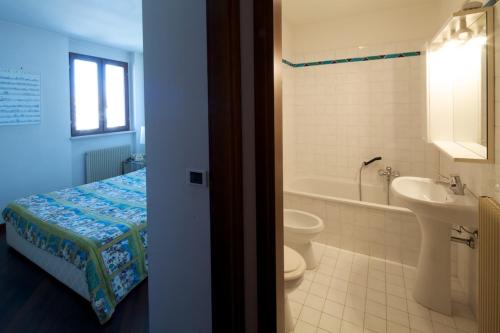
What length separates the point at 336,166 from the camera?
3.54 m

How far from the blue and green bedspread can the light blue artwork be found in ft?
4.02

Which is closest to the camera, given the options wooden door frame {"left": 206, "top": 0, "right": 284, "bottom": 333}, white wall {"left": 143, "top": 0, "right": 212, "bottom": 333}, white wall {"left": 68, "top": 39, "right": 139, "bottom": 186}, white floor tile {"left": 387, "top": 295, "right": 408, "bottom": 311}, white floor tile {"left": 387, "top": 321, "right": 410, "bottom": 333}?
wooden door frame {"left": 206, "top": 0, "right": 284, "bottom": 333}

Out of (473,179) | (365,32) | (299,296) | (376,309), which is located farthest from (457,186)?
(365,32)

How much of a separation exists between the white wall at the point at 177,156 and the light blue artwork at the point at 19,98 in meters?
3.12

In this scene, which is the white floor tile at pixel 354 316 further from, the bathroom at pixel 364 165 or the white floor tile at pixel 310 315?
the white floor tile at pixel 310 315

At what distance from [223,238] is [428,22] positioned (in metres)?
3.06

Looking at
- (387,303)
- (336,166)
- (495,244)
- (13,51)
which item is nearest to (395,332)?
(387,303)

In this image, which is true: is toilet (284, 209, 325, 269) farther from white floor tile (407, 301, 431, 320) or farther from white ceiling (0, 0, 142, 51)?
white ceiling (0, 0, 142, 51)

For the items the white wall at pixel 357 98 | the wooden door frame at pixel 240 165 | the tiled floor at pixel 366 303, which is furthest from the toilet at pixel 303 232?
the wooden door frame at pixel 240 165

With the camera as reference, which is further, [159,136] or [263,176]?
[159,136]

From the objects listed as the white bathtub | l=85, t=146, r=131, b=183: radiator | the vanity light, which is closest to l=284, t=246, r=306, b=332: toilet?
the white bathtub

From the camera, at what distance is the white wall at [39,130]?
342 cm

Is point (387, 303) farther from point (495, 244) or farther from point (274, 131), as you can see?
point (274, 131)

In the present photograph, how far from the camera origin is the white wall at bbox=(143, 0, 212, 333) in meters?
1.15
